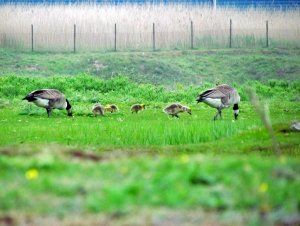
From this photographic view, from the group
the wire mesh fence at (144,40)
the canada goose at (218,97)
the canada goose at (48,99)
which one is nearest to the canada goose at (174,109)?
the canada goose at (218,97)

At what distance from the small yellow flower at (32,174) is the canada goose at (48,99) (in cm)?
1549

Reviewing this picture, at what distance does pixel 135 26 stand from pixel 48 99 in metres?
21.7

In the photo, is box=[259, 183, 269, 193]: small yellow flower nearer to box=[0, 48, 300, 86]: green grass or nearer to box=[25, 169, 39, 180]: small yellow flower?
box=[25, 169, 39, 180]: small yellow flower

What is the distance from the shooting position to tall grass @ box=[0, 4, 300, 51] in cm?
4722

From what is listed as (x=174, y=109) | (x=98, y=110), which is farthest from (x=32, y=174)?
(x=98, y=110)

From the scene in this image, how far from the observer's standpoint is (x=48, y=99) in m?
26.5

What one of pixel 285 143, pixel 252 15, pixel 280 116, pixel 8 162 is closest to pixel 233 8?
pixel 252 15

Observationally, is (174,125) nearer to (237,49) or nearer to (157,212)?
(157,212)

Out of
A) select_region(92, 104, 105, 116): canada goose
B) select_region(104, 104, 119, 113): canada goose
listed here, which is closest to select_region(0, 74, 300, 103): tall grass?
select_region(104, 104, 119, 113): canada goose

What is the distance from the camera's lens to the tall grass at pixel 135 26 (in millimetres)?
47219

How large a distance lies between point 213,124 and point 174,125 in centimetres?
96

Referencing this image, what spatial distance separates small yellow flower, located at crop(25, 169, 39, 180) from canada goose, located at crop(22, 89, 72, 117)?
15.5 m

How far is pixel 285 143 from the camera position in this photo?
1877 centimetres

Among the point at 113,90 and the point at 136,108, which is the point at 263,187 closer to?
the point at 136,108
